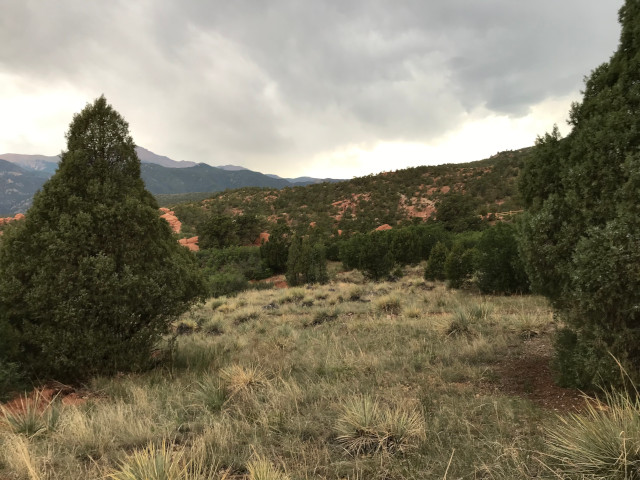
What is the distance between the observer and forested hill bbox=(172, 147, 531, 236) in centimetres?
4622

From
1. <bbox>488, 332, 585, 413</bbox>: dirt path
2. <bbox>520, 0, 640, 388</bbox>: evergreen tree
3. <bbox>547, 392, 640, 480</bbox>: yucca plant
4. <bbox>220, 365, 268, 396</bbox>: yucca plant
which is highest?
<bbox>520, 0, 640, 388</bbox>: evergreen tree

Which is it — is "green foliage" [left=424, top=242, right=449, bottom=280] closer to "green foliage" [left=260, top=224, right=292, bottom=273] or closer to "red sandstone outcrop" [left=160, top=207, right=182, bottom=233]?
"green foliage" [left=260, top=224, right=292, bottom=273]

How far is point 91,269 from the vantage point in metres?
5.44

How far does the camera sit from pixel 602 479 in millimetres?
2357

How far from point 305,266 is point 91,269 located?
62.0ft

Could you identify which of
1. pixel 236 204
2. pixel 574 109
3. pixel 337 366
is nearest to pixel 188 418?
pixel 337 366

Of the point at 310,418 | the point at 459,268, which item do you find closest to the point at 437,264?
the point at 459,268

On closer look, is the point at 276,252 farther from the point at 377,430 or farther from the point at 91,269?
the point at 377,430

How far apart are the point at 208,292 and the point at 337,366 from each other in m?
2.99

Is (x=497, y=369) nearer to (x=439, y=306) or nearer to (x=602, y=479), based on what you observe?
(x=602, y=479)

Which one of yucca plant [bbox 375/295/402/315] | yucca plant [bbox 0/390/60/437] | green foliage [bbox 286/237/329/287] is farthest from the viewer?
green foliage [bbox 286/237/329/287]

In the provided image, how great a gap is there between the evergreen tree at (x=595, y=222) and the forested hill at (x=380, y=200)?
37.5 metres

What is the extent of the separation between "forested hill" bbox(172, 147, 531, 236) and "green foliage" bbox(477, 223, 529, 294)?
27524mm

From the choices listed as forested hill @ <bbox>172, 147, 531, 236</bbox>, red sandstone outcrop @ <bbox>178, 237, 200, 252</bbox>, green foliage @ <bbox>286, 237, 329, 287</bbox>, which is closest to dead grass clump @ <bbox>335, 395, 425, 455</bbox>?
green foliage @ <bbox>286, 237, 329, 287</bbox>
